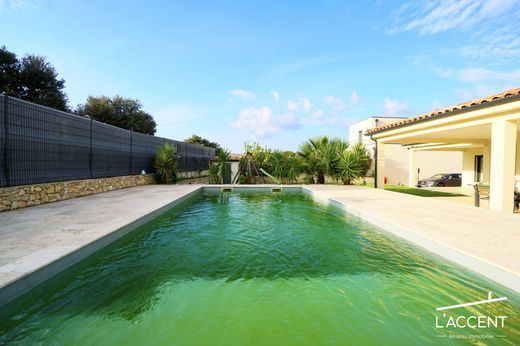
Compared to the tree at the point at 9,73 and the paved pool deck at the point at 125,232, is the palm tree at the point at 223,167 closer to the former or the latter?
the paved pool deck at the point at 125,232

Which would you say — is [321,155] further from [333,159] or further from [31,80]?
[31,80]

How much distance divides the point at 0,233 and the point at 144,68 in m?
→ 14.8

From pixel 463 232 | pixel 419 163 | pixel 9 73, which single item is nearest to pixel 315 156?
pixel 419 163

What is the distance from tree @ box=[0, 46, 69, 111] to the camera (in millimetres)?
23672

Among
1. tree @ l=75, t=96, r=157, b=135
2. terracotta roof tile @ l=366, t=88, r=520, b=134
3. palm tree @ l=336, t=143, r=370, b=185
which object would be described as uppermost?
tree @ l=75, t=96, r=157, b=135

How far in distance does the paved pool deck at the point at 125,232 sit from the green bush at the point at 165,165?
9.12m

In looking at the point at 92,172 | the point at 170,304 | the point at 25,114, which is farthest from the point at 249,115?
the point at 170,304

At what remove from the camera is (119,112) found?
116 ft

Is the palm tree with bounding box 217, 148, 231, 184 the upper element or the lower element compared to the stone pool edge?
upper

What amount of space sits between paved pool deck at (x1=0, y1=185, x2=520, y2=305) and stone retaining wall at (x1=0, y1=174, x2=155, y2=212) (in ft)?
1.28

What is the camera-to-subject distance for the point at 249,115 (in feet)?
91.7

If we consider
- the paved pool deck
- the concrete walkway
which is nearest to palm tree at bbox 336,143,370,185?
the concrete walkway

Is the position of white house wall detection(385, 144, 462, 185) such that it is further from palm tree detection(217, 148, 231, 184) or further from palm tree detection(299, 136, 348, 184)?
palm tree detection(217, 148, 231, 184)

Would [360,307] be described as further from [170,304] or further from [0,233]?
[0,233]
